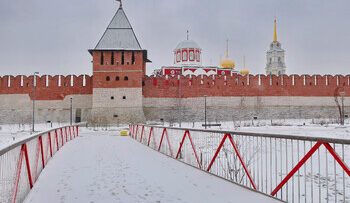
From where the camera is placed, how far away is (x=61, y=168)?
5.29 metres

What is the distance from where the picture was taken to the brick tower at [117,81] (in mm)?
25000

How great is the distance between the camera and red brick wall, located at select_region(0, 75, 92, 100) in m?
26.0

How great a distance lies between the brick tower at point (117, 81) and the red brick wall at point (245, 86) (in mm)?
1644

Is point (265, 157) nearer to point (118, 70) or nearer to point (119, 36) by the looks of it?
point (118, 70)

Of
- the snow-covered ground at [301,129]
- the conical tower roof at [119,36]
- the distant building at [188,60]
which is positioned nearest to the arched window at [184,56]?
the distant building at [188,60]

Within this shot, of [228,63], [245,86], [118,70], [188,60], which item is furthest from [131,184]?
[228,63]

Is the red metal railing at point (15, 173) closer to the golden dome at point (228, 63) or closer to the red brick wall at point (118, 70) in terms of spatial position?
the red brick wall at point (118, 70)

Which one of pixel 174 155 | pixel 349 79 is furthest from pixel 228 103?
pixel 174 155

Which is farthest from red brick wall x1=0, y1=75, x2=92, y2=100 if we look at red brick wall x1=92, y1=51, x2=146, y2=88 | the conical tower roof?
the conical tower roof

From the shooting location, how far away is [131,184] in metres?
4.04

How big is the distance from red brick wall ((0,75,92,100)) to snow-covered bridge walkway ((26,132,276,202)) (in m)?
21.3

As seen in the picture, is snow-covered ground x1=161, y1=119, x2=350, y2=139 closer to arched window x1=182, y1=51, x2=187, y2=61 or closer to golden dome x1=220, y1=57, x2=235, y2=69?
arched window x1=182, y1=51, x2=187, y2=61

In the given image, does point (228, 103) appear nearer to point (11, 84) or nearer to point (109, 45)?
point (109, 45)

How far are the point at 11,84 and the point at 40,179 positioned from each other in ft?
80.8
